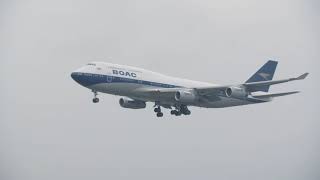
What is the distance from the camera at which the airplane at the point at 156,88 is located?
8800 centimetres

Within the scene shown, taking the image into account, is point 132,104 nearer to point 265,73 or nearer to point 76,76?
point 76,76

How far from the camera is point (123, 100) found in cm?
9712

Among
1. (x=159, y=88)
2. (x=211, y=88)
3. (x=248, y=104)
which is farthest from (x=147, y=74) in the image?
(x=248, y=104)

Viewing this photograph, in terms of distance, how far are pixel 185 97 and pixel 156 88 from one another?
12.5 feet

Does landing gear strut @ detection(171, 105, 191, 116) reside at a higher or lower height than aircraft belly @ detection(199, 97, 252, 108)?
lower

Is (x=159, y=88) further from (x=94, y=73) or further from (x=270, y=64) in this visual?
(x=270, y=64)

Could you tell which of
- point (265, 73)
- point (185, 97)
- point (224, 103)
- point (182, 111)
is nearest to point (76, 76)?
point (185, 97)

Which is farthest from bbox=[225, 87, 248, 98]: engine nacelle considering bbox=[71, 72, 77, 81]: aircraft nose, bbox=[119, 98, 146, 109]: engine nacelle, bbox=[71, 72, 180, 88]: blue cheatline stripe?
bbox=[71, 72, 77, 81]: aircraft nose

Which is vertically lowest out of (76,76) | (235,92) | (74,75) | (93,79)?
(235,92)

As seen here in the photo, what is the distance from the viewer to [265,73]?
101688mm

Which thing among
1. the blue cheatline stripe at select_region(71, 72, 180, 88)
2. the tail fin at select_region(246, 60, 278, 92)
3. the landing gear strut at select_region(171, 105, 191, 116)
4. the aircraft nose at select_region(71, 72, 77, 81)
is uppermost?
the tail fin at select_region(246, 60, 278, 92)

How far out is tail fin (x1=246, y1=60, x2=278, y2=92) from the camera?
101188mm

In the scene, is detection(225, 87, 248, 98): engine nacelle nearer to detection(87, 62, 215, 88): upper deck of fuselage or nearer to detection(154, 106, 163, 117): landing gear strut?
detection(87, 62, 215, 88): upper deck of fuselage

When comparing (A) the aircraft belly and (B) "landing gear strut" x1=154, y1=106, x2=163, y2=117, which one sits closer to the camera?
(A) the aircraft belly
